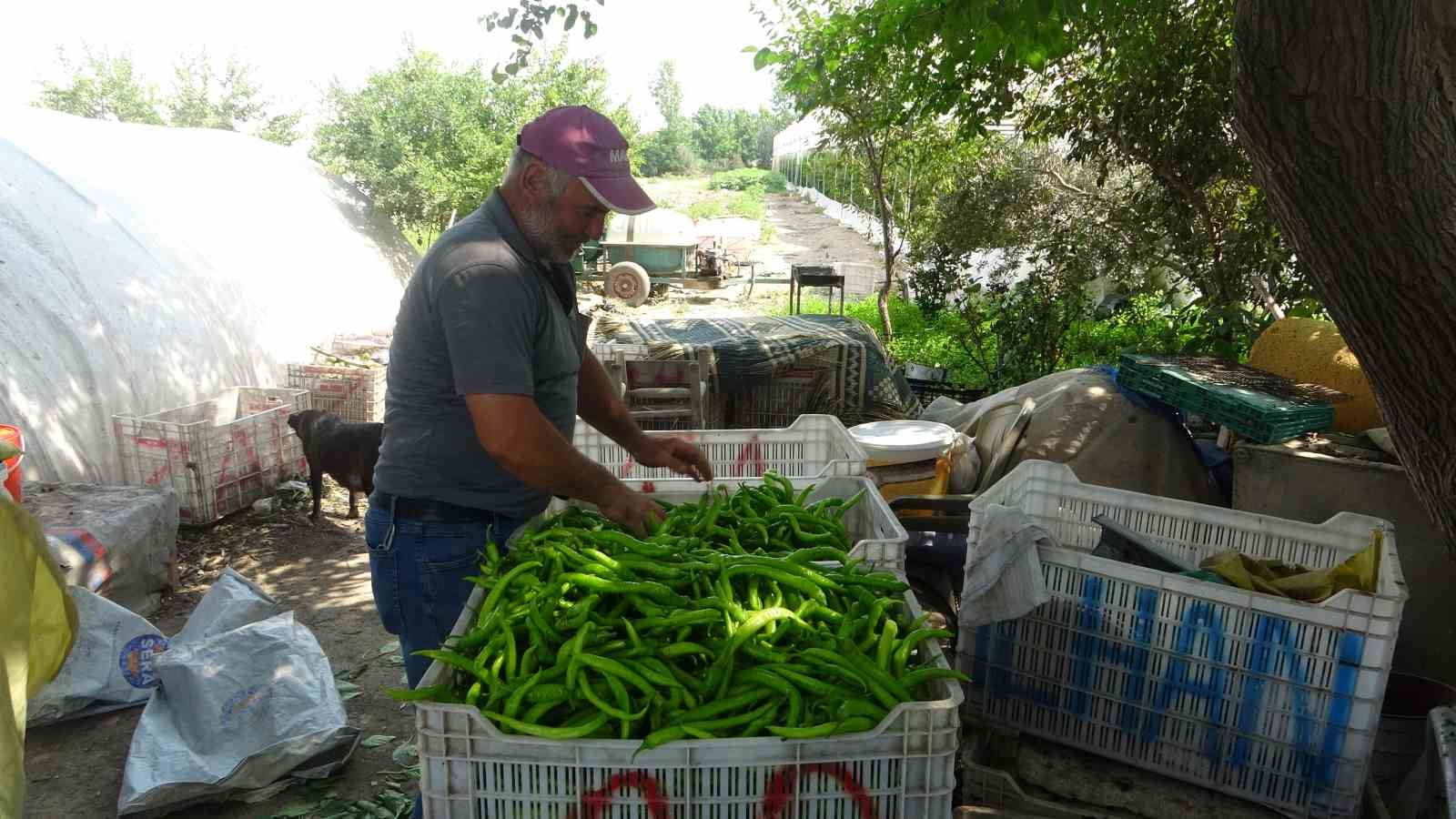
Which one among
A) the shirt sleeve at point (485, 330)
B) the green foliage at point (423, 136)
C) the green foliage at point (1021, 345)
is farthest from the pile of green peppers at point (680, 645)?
the green foliage at point (423, 136)

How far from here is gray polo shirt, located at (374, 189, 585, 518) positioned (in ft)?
7.96

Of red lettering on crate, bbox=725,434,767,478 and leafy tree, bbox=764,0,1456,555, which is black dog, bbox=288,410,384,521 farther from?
leafy tree, bbox=764,0,1456,555

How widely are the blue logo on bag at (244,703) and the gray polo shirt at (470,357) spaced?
188 cm

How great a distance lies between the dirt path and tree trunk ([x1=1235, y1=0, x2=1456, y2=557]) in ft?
13.4

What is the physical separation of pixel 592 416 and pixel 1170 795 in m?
2.32

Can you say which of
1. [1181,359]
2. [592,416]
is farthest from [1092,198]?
[592,416]

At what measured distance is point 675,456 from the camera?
10.9 ft

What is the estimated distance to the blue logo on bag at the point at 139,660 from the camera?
14.8 feet

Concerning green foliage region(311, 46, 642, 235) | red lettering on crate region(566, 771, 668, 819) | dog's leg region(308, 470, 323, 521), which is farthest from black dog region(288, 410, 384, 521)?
green foliage region(311, 46, 642, 235)

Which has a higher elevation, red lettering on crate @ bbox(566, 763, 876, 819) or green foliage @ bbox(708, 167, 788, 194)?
green foliage @ bbox(708, 167, 788, 194)

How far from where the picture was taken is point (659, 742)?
69.0 inches

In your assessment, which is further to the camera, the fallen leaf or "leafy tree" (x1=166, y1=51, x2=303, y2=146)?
"leafy tree" (x1=166, y1=51, x2=303, y2=146)

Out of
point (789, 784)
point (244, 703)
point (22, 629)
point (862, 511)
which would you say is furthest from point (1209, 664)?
point (244, 703)

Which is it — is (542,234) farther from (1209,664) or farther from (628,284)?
(628,284)
